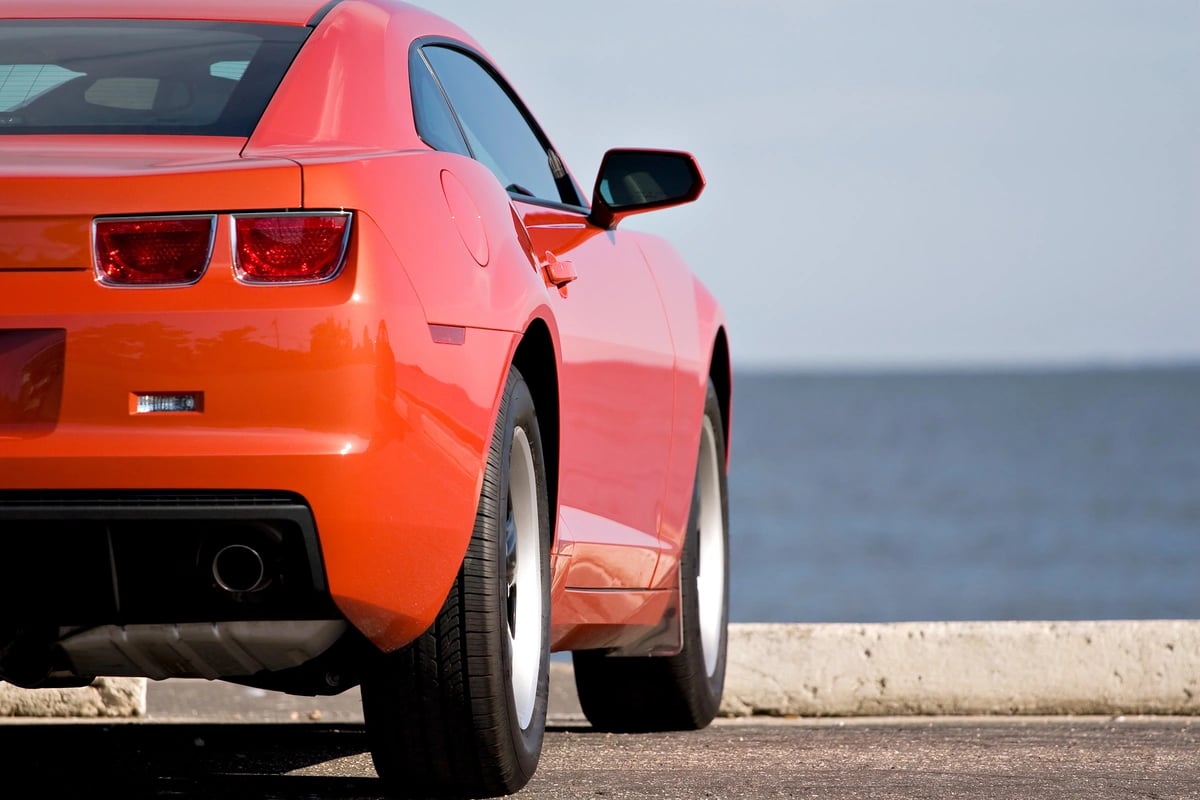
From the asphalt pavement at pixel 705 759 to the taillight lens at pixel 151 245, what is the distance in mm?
1329

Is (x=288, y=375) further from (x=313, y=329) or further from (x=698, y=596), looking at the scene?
(x=698, y=596)

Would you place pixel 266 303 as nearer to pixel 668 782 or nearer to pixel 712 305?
pixel 668 782

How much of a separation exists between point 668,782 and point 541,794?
0.40 meters

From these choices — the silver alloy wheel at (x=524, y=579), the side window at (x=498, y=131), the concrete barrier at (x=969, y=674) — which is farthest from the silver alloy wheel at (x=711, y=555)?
the silver alloy wheel at (x=524, y=579)

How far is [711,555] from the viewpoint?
640 cm

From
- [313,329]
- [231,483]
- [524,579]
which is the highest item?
[313,329]

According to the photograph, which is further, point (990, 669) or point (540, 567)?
point (990, 669)

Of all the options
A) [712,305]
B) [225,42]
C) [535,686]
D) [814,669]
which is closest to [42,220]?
[225,42]

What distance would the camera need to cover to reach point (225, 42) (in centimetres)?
407

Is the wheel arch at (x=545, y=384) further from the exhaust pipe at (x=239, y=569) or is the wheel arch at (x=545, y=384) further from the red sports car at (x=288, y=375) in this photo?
the exhaust pipe at (x=239, y=569)

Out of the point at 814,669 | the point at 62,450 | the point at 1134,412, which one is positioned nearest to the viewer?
the point at 62,450

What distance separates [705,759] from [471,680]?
54.1 inches

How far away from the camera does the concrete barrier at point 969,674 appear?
6445 millimetres

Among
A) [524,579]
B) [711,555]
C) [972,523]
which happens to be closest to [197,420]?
[524,579]
